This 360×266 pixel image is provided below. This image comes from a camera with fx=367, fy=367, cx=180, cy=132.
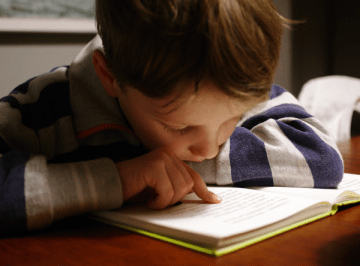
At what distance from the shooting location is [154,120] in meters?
0.47

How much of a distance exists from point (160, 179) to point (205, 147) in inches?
2.9

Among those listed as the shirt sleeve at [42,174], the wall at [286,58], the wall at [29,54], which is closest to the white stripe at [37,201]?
the shirt sleeve at [42,174]

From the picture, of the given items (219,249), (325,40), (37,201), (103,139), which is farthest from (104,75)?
(325,40)

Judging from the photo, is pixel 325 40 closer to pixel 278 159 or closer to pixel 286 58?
pixel 286 58

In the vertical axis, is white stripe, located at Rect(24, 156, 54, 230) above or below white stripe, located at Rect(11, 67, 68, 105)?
below

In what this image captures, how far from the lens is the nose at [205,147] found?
47 centimetres

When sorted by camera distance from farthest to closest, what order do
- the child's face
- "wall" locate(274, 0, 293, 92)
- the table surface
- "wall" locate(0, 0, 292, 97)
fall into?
"wall" locate(274, 0, 293, 92) < "wall" locate(0, 0, 292, 97) < the child's face < the table surface

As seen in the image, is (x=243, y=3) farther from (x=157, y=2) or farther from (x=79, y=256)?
(x=79, y=256)

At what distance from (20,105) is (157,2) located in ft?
0.92

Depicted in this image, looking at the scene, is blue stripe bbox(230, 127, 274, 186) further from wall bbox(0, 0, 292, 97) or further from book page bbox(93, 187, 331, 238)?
wall bbox(0, 0, 292, 97)

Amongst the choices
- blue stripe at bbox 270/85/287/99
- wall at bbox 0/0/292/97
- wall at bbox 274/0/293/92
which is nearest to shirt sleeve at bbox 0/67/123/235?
blue stripe at bbox 270/85/287/99

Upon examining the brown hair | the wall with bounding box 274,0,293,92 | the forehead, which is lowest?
the wall with bounding box 274,0,293,92

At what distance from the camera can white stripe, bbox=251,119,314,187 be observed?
0.56 meters

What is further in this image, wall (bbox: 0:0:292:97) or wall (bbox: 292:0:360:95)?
wall (bbox: 292:0:360:95)
